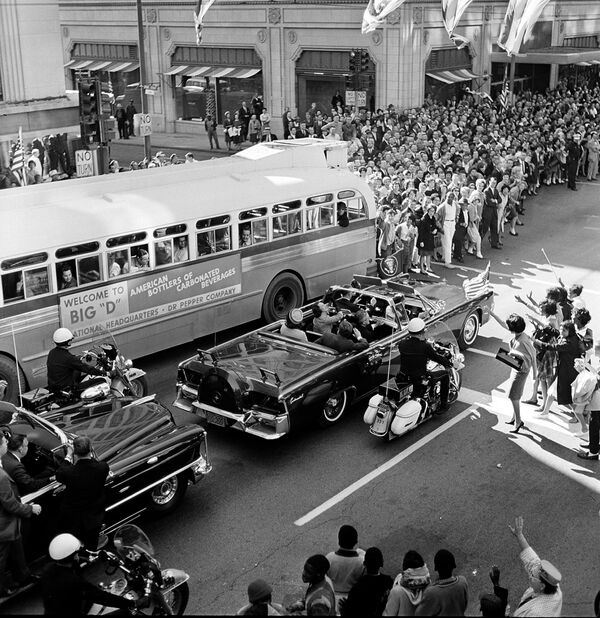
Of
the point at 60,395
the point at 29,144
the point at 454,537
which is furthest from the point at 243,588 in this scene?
the point at 29,144

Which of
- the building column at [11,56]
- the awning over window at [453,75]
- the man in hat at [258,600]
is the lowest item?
the man in hat at [258,600]

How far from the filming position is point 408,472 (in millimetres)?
11148

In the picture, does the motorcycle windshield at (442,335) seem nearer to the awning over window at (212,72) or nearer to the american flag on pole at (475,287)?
the american flag on pole at (475,287)

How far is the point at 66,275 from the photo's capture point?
43.5ft

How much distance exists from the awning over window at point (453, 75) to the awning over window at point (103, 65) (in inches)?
608

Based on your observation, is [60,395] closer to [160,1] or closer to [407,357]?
[407,357]

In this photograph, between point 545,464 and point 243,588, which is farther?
point 545,464

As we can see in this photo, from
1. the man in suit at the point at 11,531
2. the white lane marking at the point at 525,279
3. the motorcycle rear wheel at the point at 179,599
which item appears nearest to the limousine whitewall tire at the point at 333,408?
the motorcycle rear wheel at the point at 179,599

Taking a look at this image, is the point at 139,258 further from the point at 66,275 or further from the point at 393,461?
the point at 393,461

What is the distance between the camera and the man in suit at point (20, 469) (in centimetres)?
840

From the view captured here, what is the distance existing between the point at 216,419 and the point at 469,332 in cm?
562

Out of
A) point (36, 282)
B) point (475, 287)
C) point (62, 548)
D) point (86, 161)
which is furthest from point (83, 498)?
point (86, 161)

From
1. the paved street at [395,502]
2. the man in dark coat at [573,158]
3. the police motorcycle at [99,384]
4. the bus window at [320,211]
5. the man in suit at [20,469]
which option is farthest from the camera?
the man in dark coat at [573,158]

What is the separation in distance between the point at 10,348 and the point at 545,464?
7.45 metres
